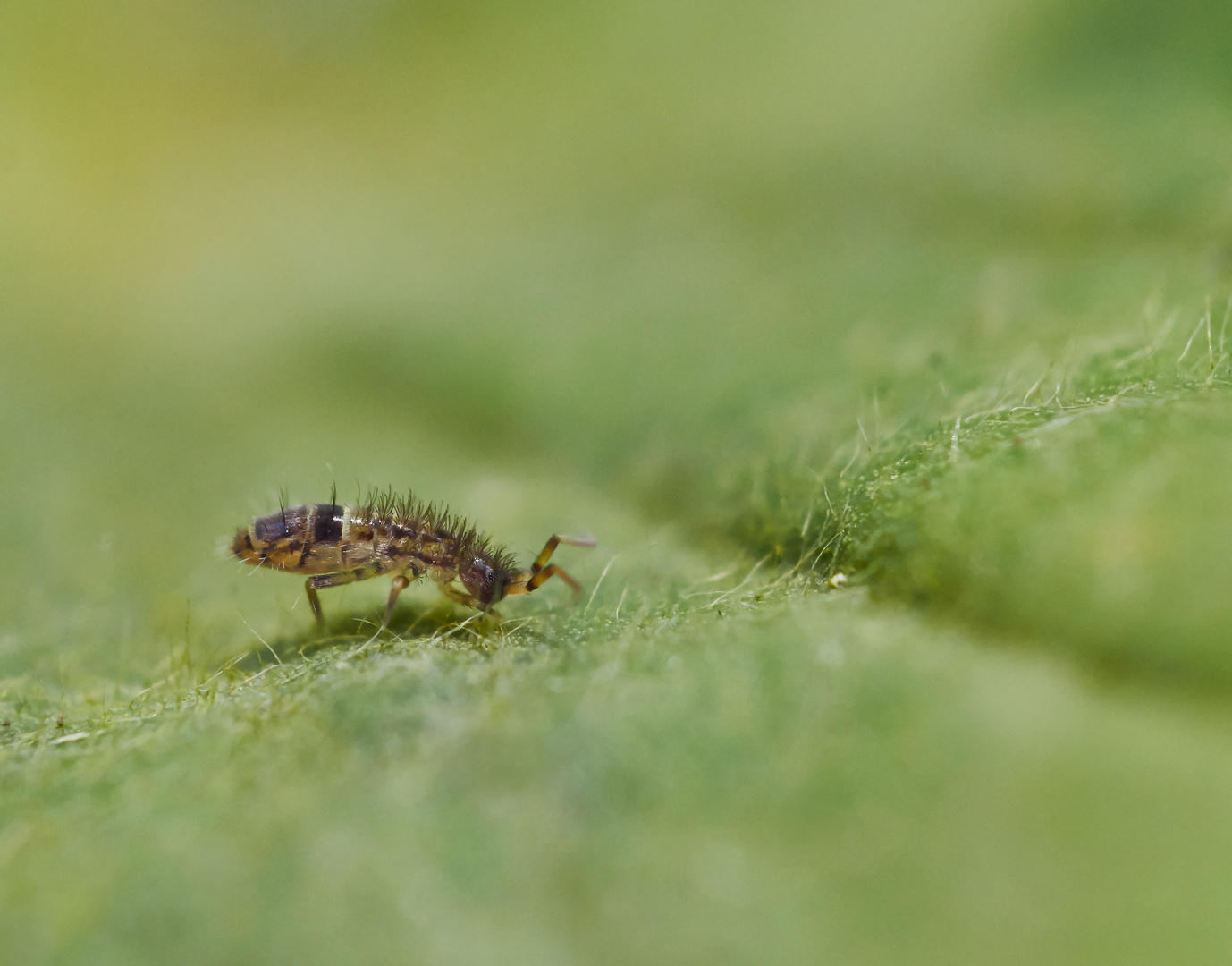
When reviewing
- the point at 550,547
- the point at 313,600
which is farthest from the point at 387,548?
the point at 550,547

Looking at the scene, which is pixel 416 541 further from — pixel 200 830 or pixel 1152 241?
pixel 1152 241

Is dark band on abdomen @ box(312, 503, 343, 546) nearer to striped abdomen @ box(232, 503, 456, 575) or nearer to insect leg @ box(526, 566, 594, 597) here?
striped abdomen @ box(232, 503, 456, 575)

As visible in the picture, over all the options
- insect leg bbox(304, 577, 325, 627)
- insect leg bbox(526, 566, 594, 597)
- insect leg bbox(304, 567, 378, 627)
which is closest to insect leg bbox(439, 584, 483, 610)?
insect leg bbox(526, 566, 594, 597)

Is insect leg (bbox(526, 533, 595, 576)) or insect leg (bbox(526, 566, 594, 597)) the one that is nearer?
insect leg (bbox(526, 566, 594, 597))

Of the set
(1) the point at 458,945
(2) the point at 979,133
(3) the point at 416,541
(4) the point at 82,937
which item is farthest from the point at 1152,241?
(4) the point at 82,937

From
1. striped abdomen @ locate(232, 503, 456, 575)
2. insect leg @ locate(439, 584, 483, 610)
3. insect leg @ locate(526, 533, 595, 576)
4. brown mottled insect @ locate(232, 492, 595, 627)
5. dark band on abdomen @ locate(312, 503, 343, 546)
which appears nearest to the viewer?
insect leg @ locate(439, 584, 483, 610)

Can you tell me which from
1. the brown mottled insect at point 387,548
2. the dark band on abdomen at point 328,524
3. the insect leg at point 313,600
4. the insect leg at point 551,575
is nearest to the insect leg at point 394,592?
the brown mottled insect at point 387,548

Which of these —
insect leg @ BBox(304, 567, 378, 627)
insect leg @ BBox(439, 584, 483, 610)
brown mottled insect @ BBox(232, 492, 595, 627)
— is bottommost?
insect leg @ BBox(439, 584, 483, 610)
